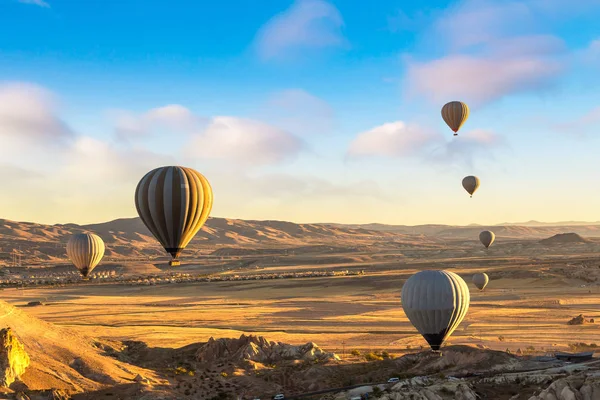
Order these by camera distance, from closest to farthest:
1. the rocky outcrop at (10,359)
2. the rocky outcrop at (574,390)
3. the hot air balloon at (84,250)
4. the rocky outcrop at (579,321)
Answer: the rocky outcrop at (574,390) → the rocky outcrop at (10,359) → the rocky outcrop at (579,321) → the hot air balloon at (84,250)

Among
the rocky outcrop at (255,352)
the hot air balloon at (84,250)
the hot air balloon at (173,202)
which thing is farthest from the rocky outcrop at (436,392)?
the hot air balloon at (84,250)

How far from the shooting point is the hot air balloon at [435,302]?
138 feet

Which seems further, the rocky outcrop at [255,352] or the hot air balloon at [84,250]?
the hot air balloon at [84,250]

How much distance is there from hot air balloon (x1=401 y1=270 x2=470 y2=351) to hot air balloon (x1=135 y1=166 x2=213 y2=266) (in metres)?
21.0

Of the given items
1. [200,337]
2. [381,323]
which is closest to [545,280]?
[381,323]

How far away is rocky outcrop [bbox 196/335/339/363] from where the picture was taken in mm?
47406

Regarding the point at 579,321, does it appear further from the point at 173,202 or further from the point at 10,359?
the point at 10,359

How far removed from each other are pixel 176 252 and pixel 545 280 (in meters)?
75.5

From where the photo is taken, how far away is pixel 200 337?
6144 centimetres

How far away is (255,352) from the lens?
1896 inches

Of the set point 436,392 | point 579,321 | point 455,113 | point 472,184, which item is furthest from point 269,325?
point 472,184

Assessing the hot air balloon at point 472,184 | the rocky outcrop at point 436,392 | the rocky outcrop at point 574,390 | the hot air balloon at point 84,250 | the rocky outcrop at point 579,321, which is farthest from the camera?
the hot air balloon at point 472,184

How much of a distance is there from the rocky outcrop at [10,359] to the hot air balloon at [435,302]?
81.3 feet

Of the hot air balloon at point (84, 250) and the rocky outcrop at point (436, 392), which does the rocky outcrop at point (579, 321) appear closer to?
the rocky outcrop at point (436, 392)
